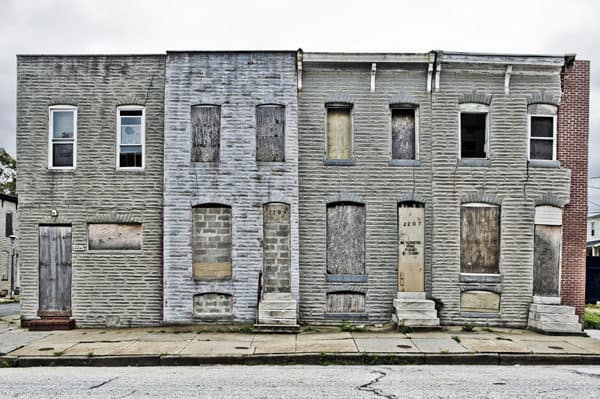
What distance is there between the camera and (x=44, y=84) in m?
15.1

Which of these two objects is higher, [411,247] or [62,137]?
[62,137]

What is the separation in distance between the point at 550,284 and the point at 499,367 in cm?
482

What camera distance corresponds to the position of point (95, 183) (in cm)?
1503

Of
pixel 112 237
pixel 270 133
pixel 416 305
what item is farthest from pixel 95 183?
pixel 416 305

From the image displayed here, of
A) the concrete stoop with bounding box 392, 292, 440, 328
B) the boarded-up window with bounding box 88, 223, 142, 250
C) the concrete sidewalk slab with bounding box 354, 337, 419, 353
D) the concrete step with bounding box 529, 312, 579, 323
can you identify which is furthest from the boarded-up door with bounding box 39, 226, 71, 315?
the concrete step with bounding box 529, 312, 579, 323

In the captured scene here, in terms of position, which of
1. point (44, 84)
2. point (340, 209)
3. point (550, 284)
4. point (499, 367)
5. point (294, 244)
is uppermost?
point (44, 84)

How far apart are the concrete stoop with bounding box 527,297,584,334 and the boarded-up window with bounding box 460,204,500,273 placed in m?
1.34

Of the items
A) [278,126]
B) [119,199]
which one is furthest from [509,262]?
[119,199]

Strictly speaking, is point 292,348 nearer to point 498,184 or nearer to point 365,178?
point 365,178

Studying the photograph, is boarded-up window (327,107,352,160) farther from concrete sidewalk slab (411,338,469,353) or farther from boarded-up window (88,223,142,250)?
boarded-up window (88,223,142,250)

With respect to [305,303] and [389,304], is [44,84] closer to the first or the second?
[305,303]

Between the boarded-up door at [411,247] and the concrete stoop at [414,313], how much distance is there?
39 cm

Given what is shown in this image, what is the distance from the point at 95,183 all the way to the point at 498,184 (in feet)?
34.5

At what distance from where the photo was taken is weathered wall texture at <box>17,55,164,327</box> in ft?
49.0
